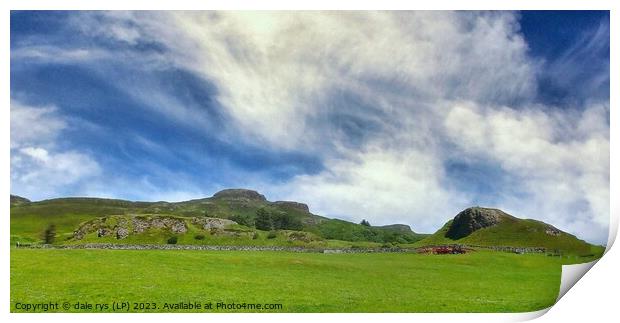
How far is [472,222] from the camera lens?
53.3m

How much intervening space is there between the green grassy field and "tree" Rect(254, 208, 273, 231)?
19115 mm

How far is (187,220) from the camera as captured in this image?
2095 inches

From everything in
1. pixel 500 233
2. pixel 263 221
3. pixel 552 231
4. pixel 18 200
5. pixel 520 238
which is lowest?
pixel 520 238

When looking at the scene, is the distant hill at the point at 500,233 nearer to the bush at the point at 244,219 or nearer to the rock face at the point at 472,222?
the rock face at the point at 472,222

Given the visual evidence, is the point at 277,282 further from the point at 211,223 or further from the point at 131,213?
the point at 211,223

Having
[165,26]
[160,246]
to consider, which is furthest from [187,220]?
[165,26]

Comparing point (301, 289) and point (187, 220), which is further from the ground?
point (187, 220)

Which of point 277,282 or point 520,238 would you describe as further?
point 520,238

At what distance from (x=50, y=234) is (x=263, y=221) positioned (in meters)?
21.3

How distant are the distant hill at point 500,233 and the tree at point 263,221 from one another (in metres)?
16.1

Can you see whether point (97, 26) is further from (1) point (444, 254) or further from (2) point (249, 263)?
(1) point (444, 254)

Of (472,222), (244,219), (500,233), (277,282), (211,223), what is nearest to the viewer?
(277,282)

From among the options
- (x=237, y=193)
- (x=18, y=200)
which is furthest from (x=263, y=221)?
(x=18, y=200)
